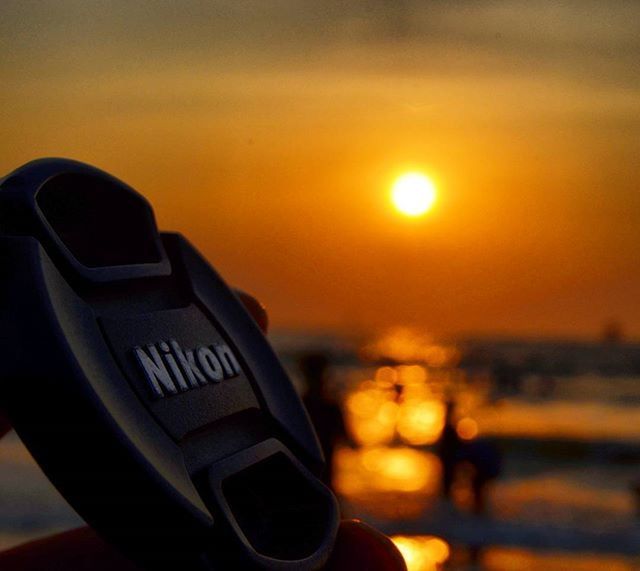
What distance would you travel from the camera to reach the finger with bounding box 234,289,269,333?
122 cm

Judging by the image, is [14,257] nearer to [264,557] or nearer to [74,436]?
[74,436]

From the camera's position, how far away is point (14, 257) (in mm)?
786

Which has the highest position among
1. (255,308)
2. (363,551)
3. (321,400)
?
(321,400)

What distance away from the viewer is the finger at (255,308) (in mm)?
1222

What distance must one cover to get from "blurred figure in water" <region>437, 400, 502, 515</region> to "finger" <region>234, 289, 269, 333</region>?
11.9 metres

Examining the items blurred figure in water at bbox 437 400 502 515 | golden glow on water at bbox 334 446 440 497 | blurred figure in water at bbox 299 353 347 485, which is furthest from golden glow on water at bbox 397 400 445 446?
blurred figure in water at bbox 299 353 347 485

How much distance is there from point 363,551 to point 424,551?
29.0 feet

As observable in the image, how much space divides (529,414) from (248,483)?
27479mm

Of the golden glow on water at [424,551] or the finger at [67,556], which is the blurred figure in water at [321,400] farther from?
the finger at [67,556]

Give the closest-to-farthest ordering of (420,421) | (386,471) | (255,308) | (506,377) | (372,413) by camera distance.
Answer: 1. (255,308)
2. (386,471)
3. (420,421)
4. (372,413)
5. (506,377)

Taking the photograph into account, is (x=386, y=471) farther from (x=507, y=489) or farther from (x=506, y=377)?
(x=506, y=377)

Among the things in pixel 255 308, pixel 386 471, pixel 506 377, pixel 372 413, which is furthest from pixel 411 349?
pixel 255 308

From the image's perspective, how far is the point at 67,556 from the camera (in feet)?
3.59

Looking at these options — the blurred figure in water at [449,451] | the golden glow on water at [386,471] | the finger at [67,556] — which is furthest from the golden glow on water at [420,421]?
the finger at [67,556]
